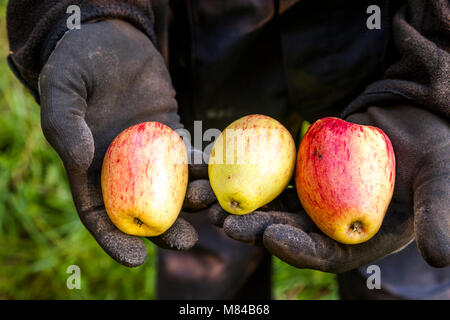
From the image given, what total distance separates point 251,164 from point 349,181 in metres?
0.19

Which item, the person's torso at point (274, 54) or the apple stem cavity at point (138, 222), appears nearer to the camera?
the apple stem cavity at point (138, 222)

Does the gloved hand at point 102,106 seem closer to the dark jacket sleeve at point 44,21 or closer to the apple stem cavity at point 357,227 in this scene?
the dark jacket sleeve at point 44,21

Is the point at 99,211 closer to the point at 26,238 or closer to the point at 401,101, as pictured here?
the point at 401,101

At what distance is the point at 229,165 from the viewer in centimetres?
90

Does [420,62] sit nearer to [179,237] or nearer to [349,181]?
[349,181]

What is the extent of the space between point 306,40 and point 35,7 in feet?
2.07

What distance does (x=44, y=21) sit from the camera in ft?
3.09

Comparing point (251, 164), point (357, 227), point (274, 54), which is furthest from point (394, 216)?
point (274, 54)

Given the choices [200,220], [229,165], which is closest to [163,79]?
[229,165]

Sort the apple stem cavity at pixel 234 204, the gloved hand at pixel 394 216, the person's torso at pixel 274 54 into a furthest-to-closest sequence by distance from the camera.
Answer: the person's torso at pixel 274 54, the apple stem cavity at pixel 234 204, the gloved hand at pixel 394 216

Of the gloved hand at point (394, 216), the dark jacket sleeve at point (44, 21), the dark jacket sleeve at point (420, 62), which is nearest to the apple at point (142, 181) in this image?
the gloved hand at point (394, 216)

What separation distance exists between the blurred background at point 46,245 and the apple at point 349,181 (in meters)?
1.07

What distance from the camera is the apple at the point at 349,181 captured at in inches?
32.4

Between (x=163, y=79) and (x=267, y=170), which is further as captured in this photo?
(x=163, y=79)
